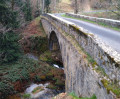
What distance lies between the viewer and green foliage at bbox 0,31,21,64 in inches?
699

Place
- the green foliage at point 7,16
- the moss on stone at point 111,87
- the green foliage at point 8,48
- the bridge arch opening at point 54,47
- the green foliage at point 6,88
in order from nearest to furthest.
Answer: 1. the moss on stone at point 111,87
2. the green foliage at point 6,88
3. the green foliage at point 8,48
4. the green foliage at point 7,16
5. the bridge arch opening at point 54,47

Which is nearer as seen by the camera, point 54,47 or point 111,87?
point 111,87

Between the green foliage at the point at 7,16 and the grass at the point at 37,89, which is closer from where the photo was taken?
the grass at the point at 37,89

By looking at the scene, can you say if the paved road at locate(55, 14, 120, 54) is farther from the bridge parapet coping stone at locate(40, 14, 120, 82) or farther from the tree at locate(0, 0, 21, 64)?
the tree at locate(0, 0, 21, 64)

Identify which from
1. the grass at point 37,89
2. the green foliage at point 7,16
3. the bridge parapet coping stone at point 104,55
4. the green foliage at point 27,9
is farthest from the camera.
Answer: the green foliage at point 27,9

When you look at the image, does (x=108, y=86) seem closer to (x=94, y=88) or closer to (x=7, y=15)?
(x=94, y=88)

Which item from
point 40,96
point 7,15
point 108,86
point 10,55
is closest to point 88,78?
point 108,86

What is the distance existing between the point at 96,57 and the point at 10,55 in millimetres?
14388

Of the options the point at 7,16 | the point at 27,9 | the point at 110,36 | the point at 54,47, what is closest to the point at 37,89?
the point at 110,36

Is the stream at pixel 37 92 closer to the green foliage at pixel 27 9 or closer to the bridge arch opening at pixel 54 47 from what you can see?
the bridge arch opening at pixel 54 47

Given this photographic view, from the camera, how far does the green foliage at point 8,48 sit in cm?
1777

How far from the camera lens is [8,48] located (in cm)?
1844

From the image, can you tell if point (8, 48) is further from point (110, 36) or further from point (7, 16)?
point (110, 36)

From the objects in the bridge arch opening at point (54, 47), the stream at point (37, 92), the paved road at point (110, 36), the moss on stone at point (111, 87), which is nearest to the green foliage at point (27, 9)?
the bridge arch opening at point (54, 47)
